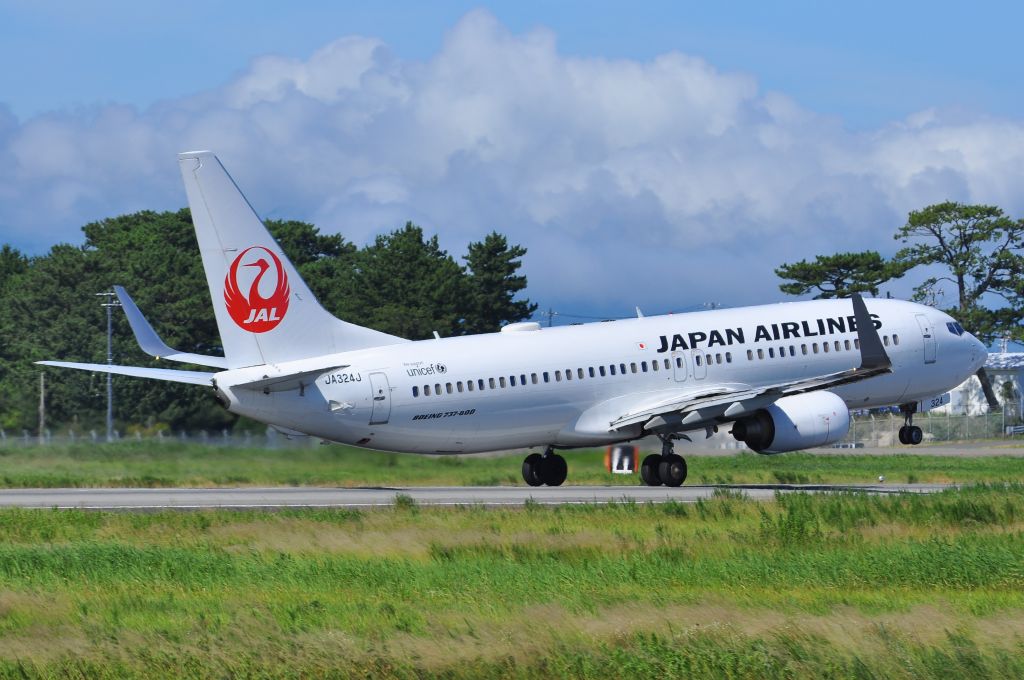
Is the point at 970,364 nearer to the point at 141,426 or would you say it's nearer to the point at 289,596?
the point at 141,426

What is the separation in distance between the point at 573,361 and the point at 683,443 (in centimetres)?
1604

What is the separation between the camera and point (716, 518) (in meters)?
31.7

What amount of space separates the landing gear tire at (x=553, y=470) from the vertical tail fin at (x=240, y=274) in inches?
364

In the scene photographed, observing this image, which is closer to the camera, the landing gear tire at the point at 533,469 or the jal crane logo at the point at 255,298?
the jal crane logo at the point at 255,298

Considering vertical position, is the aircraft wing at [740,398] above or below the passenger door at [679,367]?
below

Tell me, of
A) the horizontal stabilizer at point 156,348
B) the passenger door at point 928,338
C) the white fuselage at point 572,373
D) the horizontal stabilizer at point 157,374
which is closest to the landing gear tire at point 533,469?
the white fuselage at point 572,373

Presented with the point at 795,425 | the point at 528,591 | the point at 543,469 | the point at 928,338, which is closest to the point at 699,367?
the point at 795,425

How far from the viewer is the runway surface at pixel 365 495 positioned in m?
37.1

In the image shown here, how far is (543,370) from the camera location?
42.3 meters

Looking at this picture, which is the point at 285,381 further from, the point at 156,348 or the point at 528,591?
the point at 528,591

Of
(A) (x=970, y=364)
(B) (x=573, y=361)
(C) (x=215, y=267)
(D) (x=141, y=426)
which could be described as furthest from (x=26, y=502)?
(A) (x=970, y=364)

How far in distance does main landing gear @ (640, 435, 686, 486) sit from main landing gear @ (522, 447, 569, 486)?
2.60 m

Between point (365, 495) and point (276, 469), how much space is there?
12.0ft

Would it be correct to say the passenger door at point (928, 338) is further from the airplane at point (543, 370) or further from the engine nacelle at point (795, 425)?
the engine nacelle at point (795, 425)
